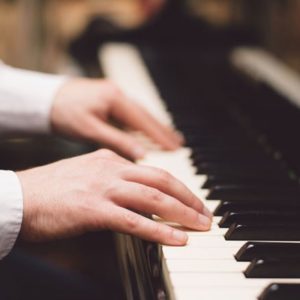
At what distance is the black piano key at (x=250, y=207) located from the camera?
2.66 ft

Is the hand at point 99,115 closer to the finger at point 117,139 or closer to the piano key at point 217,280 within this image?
the finger at point 117,139

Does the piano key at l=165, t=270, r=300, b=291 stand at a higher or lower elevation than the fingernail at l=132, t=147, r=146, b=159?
lower

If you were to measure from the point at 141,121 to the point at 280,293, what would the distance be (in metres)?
0.64

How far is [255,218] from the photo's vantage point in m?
0.77

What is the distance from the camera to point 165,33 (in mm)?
2275

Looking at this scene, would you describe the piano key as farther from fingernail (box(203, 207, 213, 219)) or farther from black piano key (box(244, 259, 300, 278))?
fingernail (box(203, 207, 213, 219))

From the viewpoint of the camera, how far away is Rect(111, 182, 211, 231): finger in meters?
0.74

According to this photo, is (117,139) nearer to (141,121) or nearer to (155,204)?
(141,121)

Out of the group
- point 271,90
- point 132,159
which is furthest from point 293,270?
point 271,90

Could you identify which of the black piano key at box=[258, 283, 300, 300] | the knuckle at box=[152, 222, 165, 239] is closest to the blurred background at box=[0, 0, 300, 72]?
the knuckle at box=[152, 222, 165, 239]

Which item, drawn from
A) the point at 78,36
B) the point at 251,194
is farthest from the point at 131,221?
the point at 78,36

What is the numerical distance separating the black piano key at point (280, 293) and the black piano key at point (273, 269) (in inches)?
2.1

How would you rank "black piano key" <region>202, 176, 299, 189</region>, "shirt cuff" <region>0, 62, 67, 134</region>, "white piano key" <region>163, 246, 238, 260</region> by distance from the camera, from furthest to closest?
"shirt cuff" <region>0, 62, 67, 134</region>
"black piano key" <region>202, 176, 299, 189</region>
"white piano key" <region>163, 246, 238, 260</region>

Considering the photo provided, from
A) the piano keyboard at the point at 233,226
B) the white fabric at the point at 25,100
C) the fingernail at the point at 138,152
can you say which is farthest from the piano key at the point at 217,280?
the white fabric at the point at 25,100
